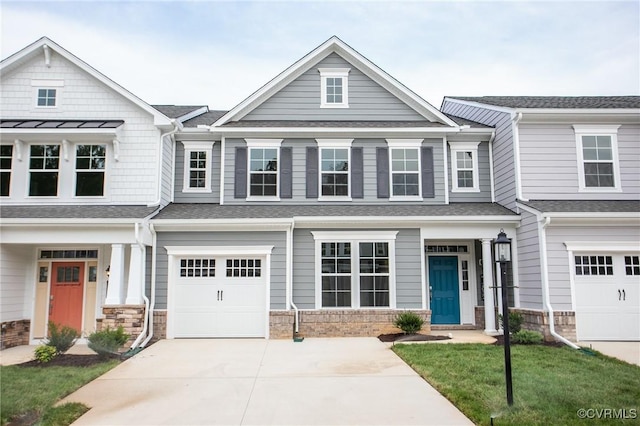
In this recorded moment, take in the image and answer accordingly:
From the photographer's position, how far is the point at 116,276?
1085cm

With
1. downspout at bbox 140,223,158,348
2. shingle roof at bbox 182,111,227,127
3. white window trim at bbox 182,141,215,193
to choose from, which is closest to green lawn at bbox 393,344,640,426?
downspout at bbox 140,223,158,348

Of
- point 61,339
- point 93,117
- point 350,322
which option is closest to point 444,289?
point 350,322

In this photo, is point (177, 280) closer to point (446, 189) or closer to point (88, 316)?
point (88, 316)

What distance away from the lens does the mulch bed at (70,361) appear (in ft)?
28.7

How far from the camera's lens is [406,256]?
12125mm

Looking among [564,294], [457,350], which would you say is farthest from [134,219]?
[564,294]

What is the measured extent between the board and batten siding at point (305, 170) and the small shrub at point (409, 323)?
3399 millimetres

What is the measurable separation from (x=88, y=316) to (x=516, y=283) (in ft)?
37.7

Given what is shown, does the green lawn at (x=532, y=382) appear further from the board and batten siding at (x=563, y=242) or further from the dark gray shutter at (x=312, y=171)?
the dark gray shutter at (x=312, y=171)

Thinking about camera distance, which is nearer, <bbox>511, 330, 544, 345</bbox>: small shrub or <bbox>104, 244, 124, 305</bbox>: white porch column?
<bbox>511, 330, 544, 345</bbox>: small shrub

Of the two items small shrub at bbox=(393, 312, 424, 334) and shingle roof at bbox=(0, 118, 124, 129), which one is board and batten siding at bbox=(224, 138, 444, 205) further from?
small shrub at bbox=(393, 312, 424, 334)

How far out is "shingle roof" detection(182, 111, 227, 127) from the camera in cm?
1365

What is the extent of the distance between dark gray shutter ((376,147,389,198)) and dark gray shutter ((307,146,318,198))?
1.82 metres

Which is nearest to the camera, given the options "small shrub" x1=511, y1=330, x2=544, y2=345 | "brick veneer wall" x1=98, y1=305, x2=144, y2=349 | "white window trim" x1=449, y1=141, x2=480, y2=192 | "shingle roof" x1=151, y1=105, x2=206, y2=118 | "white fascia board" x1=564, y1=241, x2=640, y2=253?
"small shrub" x1=511, y1=330, x2=544, y2=345
